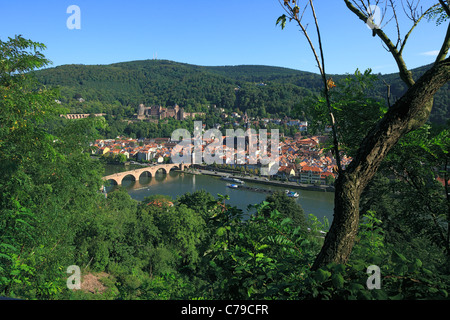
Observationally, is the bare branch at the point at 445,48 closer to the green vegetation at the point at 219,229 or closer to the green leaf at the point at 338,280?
the green vegetation at the point at 219,229

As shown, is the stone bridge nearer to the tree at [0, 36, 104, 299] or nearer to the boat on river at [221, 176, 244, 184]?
the boat on river at [221, 176, 244, 184]

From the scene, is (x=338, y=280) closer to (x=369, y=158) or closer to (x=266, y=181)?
(x=369, y=158)

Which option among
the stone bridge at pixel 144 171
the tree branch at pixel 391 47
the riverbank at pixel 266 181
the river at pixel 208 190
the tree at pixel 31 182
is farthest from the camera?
the stone bridge at pixel 144 171

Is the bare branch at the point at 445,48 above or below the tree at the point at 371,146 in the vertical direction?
above

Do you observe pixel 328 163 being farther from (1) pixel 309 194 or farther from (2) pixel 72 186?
(2) pixel 72 186

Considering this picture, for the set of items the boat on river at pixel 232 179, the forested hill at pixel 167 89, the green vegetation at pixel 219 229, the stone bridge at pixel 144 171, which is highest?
the forested hill at pixel 167 89

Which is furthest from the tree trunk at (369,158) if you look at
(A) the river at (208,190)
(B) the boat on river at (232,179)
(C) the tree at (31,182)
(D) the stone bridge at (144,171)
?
(B) the boat on river at (232,179)

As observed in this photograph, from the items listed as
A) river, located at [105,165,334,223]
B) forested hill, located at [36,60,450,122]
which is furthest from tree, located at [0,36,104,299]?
forested hill, located at [36,60,450,122]
